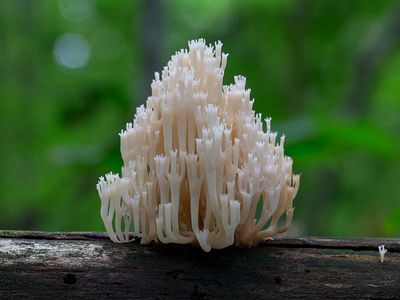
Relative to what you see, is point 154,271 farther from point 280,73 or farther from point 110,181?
point 280,73

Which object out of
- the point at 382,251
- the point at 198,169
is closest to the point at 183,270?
the point at 198,169

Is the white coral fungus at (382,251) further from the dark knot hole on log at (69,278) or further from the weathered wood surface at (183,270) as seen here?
the dark knot hole on log at (69,278)

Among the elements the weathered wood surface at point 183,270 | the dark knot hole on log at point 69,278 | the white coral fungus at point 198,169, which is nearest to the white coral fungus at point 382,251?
the weathered wood surface at point 183,270

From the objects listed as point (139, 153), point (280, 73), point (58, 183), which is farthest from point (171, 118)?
point (280, 73)

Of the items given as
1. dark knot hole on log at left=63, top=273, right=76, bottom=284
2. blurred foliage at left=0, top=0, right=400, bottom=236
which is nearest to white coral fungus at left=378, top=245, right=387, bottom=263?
dark knot hole on log at left=63, top=273, right=76, bottom=284

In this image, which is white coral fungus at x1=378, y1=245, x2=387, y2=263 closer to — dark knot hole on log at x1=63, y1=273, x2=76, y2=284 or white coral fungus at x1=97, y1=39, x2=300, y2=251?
white coral fungus at x1=97, y1=39, x2=300, y2=251

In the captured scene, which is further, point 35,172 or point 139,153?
point 35,172

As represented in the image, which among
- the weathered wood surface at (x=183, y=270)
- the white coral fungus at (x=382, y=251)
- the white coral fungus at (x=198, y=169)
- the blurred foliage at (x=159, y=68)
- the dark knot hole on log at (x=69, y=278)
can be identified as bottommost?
the dark knot hole on log at (x=69, y=278)
